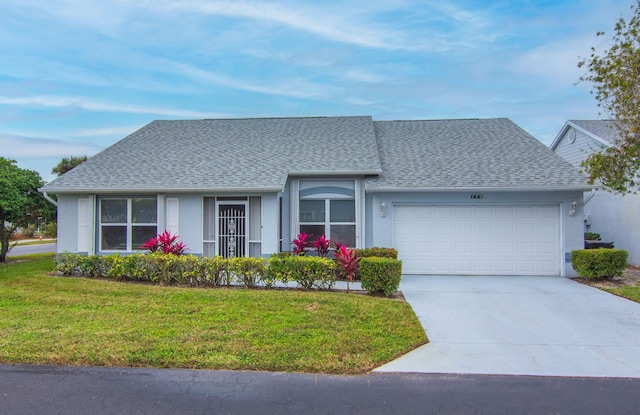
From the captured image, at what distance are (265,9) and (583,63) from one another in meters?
8.83

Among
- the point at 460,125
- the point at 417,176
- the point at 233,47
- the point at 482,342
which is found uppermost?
the point at 233,47

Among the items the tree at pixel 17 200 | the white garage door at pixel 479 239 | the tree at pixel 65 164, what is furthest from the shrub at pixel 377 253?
the tree at pixel 65 164

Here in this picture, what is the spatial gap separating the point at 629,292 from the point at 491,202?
4031 millimetres

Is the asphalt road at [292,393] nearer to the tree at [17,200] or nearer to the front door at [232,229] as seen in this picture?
the front door at [232,229]

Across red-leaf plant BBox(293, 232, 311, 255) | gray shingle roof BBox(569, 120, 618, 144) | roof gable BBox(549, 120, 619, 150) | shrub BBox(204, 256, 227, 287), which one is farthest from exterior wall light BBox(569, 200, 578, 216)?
shrub BBox(204, 256, 227, 287)

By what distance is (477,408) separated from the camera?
4.03 m

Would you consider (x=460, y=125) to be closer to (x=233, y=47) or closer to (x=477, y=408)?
(x=233, y=47)

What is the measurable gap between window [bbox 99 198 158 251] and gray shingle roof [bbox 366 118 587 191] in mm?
6955

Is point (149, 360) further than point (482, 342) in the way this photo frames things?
No

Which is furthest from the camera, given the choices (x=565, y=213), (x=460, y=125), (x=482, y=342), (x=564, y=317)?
(x=460, y=125)

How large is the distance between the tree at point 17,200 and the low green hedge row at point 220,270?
6.34 m

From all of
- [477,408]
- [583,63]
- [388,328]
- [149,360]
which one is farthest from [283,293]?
[583,63]

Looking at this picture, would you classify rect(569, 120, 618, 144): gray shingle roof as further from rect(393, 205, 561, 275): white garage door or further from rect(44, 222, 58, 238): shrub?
rect(44, 222, 58, 238): shrub

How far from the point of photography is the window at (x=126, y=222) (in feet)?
42.2
